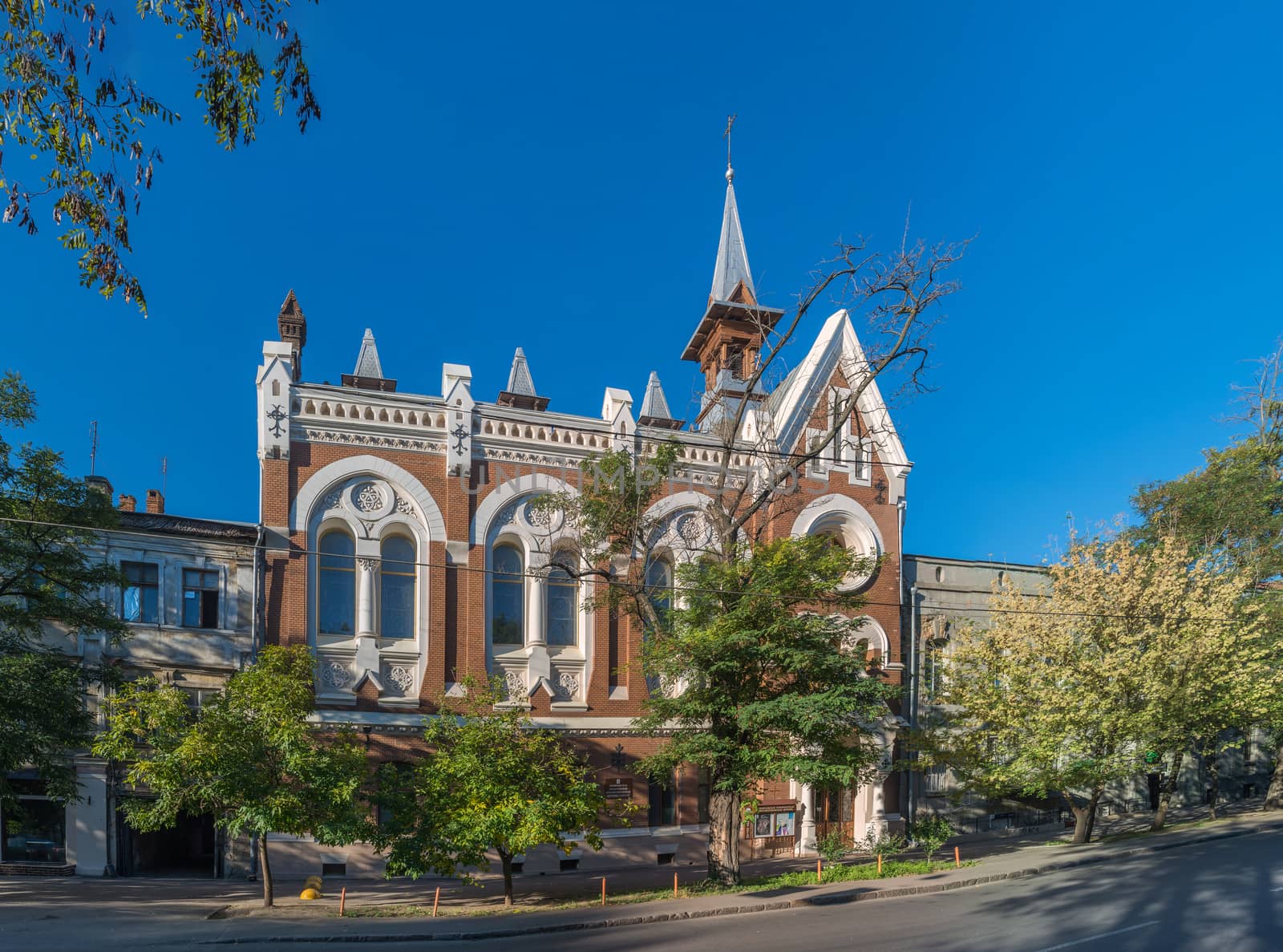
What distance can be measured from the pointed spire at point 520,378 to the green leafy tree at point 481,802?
17013mm

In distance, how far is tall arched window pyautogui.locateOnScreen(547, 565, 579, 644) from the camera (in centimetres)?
2727

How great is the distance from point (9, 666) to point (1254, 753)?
1730 inches

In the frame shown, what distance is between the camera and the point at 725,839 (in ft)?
71.8

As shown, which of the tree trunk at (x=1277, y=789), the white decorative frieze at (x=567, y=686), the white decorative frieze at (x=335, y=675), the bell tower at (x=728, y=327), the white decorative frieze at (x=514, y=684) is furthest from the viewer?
the bell tower at (x=728, y=327)

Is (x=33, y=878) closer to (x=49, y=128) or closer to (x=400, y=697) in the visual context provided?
(x=400, y=697)

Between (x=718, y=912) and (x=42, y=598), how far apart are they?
1513 centimetres

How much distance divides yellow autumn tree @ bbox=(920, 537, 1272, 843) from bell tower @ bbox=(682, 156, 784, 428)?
1280 cm

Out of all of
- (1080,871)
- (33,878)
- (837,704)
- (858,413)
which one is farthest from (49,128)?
(858,413)

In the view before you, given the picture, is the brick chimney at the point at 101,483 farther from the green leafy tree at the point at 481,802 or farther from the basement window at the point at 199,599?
the green leafy tree at the point at 481,802

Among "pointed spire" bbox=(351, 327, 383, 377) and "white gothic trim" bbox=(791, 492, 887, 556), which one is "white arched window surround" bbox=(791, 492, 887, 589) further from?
"pointed spire" bbox=(351, 327, 383, 377)

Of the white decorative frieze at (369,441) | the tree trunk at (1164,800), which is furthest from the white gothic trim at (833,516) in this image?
the white decorative frieze at (369,441)

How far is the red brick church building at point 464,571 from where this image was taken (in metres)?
24.5

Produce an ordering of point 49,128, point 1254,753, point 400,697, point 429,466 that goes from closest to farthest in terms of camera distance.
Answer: point 49,128 → point 400,697 → point 429,466 → point 1254,753

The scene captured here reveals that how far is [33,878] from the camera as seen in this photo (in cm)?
2239
